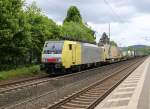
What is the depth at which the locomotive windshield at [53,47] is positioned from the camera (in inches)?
1373

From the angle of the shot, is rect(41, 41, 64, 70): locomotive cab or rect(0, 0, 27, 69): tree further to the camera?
rect(41, 41, 64, 70): locomotive cab

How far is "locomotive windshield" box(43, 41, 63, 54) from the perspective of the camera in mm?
34875

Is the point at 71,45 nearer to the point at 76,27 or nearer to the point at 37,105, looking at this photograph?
the point at 37,105

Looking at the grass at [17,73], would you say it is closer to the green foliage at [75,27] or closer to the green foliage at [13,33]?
the green foliage at [13,33]

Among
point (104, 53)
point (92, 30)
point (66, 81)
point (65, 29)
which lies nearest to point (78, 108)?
point (66, 81)

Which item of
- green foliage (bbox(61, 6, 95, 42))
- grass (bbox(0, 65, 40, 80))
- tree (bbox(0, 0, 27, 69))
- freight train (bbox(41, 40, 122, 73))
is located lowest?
grass (bbox(0, 65, 40, 80))

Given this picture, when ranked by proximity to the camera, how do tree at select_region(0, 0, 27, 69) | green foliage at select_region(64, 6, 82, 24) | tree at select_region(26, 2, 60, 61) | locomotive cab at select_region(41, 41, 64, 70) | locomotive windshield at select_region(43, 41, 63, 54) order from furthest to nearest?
1. green foliage at select_region(64, 6, 82, 24)
2. tree at select_region(26, 2, 60, 61)
3. locomotive windshield at select_region(43, 41, 63, 54)
4. locomotive cab at select_region(41, 41, 64, 70)
5. tree at select_region(0, 0, 27, 69)

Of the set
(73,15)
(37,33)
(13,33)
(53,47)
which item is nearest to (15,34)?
(13,33)

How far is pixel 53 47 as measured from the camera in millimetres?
35250

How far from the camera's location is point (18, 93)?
56.3 feet

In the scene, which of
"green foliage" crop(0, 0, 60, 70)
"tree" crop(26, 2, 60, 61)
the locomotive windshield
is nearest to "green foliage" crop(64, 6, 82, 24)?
"tree" crop(26, 2, 60, 61)

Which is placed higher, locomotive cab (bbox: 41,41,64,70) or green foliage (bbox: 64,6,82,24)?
green foliage (bbox: 64,6,82,24)

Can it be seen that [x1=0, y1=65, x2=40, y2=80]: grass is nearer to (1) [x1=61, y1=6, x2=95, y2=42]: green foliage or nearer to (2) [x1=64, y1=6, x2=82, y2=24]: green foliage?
(1) [x1=61, y1=6, x2=95, y2=42]: green foliage

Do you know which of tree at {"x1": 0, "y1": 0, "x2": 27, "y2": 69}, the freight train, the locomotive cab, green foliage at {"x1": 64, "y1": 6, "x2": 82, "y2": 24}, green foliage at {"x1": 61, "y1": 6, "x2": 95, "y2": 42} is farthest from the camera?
green foliage at {"x1": 64, "y1": 6, "x2": 82, "y2": 24}
